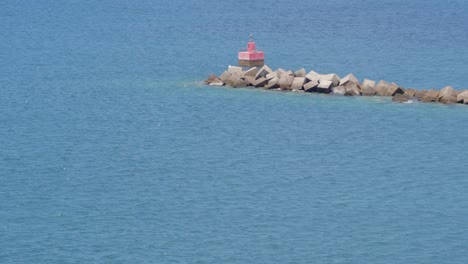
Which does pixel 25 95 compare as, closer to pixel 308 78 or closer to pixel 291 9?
pixel 308 78

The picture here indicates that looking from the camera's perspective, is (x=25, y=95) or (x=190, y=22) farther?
(x=190, y=22)

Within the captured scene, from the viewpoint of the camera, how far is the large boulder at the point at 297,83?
39.4 m

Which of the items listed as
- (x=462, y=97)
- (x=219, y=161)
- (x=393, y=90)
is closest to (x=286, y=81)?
(x=393, y=90)

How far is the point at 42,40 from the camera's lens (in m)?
59.9

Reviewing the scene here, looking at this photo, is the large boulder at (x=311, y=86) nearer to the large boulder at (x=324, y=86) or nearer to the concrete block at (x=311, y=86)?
the concrete block at (x=311, y=86)

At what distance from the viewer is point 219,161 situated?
3056 cm

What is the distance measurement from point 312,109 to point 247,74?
4.25 meters

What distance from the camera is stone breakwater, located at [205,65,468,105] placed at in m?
37.6

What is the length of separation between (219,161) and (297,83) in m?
9.50

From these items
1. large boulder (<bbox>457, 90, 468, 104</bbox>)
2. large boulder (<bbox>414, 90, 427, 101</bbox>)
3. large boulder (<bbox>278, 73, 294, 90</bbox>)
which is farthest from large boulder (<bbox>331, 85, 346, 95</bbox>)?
large boulder (<bbox>457, 90, 468, 104</bbox>)

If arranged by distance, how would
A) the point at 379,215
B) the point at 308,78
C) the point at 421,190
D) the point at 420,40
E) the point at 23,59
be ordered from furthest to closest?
1. the point at 420,40
2. the point at 23,59
3. the point at 308,78
4. the point at 421,190
5. the point at 379,215

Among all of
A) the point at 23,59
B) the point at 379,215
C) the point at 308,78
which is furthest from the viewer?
the point at 23,59

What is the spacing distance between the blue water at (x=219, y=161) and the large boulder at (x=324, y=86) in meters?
0.36

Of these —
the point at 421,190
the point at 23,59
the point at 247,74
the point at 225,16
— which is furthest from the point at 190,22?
the point at 421,190
